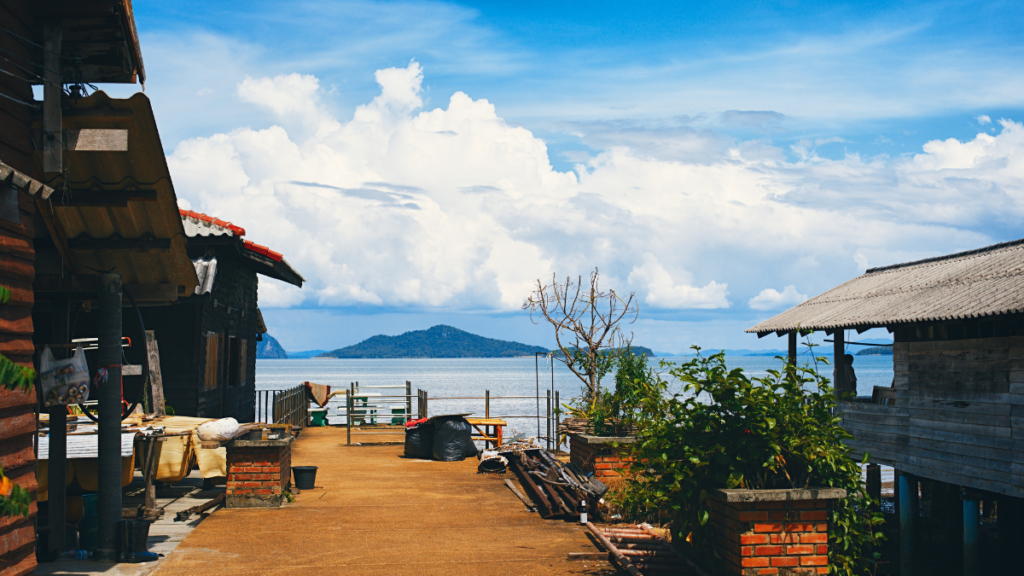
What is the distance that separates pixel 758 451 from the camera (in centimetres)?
589

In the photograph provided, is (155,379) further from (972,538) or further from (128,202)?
(972,538)

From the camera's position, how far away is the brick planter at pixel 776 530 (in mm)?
5836

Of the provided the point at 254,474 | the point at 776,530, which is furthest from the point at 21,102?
the point at 776,530

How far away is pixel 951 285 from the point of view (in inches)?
523

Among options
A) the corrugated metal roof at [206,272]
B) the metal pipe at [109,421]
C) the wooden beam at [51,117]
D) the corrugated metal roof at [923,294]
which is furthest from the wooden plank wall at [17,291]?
the corrugated metal roof at [923,294]

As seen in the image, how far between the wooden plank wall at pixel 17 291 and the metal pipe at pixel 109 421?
87 cm

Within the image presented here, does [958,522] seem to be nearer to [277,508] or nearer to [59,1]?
[277,508]

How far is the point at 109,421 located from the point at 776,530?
5796mm

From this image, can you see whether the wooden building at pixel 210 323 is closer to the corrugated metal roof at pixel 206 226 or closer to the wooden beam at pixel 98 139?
the corrugated metal roof at pixel 206 226

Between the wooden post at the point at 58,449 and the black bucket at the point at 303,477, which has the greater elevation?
the wooden post at the point at 58,449

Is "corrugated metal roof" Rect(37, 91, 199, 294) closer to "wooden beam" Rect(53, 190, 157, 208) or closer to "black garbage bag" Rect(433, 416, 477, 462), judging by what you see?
"wooden beam" Rect(53, 190, 157, 208)

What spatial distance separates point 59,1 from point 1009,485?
42.6 feet

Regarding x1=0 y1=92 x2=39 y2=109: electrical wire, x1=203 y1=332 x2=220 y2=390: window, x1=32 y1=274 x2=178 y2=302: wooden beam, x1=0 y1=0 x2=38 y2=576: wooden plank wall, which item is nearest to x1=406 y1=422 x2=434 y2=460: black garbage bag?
x1=203 y1=332 x2=220 y2=390: window

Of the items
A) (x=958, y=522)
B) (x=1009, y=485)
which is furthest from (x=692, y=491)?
(x=958, y=522)
